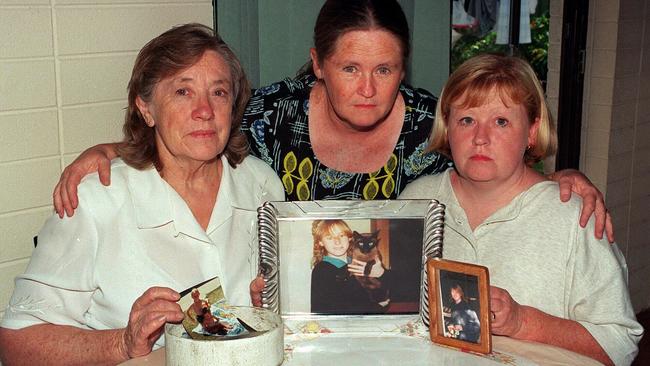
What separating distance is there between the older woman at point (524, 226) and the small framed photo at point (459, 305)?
6.3 inches

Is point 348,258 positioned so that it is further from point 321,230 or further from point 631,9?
point 631,9

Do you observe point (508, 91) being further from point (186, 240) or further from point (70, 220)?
point (70, 220)

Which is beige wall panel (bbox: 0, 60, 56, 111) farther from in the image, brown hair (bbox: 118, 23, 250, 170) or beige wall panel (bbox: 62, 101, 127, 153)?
brown hair (bbox: 118, 23, 250, 170)

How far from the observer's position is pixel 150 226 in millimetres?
2072

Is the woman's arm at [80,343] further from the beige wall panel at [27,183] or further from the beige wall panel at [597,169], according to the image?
the beige wall panel at [597,169]

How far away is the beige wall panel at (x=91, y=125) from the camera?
252 cm

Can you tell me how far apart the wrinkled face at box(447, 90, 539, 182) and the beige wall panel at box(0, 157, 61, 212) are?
1143mm

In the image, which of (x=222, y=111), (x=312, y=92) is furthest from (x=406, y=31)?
(x=222, y=111)

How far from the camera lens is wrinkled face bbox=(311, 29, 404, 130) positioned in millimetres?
2254

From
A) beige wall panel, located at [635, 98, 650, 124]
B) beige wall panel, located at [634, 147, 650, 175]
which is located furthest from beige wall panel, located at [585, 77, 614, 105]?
beige wall panel, located at [634, 147, 650, 175]

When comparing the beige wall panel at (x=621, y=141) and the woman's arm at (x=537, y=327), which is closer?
the woman's arm at (x=537, y=327)

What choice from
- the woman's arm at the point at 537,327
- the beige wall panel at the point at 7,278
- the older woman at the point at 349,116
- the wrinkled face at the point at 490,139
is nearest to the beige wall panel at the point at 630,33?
the older woman at the point at 349,116

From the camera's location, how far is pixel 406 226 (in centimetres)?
186

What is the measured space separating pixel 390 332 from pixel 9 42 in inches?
49.6
